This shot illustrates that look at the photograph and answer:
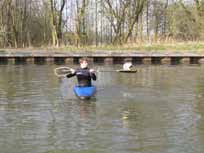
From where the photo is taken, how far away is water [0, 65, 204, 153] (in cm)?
1169

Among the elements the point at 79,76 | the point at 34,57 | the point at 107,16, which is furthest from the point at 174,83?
the point at 107,16

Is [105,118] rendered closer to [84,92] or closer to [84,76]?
[84,92]

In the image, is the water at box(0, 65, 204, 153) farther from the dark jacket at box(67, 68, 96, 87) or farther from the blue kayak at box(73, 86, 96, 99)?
the dark jacket at box(67, 68, 96, 87)

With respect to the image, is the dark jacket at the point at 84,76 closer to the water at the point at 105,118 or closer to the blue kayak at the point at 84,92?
the blue kayak at the point at 84,92

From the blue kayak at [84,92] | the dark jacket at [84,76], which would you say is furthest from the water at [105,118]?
the dark jacket at [84,76]

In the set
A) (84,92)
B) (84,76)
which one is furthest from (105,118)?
(84,76)

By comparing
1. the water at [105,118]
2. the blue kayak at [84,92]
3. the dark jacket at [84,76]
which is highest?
Answer: the dark jacket at [84,76]

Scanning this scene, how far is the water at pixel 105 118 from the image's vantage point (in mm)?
11688

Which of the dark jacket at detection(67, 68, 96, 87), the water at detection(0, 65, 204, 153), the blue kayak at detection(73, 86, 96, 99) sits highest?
the dark jacket at detection(67, 68, 96, 87)

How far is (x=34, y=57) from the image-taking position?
132 ft

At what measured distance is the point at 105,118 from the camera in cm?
1502

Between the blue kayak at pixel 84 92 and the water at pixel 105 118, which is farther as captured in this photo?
the blue kayak at pixel 84 92

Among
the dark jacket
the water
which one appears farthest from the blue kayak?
the water

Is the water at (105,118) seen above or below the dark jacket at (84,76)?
below
